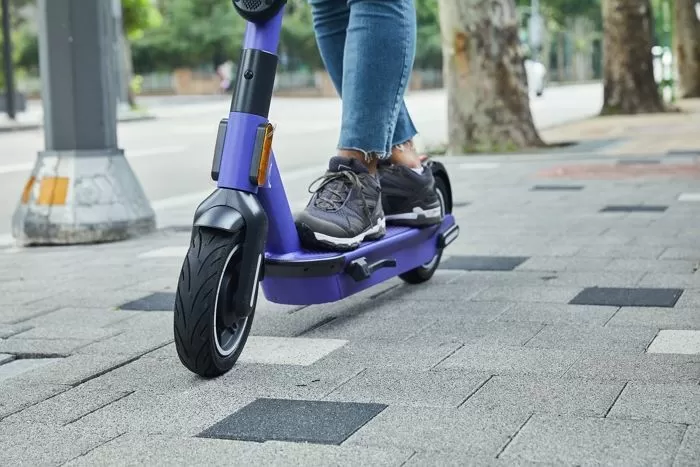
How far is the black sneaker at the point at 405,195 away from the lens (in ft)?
13.7

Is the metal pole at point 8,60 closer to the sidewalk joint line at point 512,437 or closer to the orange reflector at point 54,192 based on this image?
the orange reflector at point 54,192

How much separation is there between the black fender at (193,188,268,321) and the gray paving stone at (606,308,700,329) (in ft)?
3.65

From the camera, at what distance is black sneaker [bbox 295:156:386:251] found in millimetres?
3650

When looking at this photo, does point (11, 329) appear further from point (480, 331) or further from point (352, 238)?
point (480, 331)

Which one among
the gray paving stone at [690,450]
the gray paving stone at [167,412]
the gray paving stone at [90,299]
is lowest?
the gray paving stone at [690,450]

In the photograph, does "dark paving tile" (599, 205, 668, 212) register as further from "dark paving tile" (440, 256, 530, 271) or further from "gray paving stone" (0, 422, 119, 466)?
"gray paving stone" (0, 422, 119, 466)

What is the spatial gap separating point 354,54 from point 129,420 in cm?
150

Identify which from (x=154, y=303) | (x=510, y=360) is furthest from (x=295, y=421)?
(x=154, y=303)

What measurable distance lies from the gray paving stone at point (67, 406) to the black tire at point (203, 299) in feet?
0.61

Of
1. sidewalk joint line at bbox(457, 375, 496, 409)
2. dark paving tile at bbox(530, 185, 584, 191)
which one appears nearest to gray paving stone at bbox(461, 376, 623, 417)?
sidewalk joint line at bbox(457, 375, 496, 409)

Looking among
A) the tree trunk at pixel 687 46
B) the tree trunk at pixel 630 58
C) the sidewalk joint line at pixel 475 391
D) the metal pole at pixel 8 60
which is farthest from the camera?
the tree trunk at pixel 687 46

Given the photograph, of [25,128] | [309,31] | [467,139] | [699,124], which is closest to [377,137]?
[467,139]

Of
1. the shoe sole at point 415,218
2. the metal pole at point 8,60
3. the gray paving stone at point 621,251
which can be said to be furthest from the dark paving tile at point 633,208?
the metal pole at point 8,60

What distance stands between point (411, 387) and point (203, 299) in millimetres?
526
